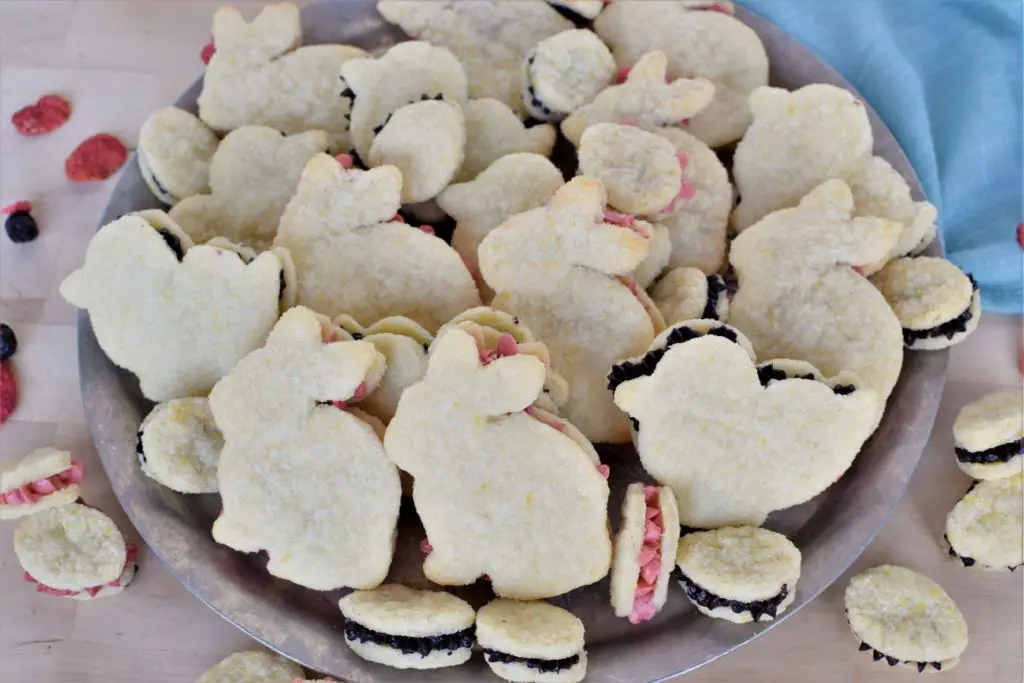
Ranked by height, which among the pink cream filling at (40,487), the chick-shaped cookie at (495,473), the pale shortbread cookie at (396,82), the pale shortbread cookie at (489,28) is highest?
the pale shortbread cookie at (489,28)

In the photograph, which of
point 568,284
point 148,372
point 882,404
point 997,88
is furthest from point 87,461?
point 997,88

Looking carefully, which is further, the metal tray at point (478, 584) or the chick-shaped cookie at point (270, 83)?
the chick-shaped cookie at point (270, 83)

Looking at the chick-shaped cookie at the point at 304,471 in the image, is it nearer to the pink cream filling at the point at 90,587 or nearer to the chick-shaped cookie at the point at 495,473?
the chick-shaped cookie at the point at 495,473

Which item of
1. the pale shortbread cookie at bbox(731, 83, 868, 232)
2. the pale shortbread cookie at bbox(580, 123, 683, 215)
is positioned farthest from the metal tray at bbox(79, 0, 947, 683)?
the pale shortbread cookie at bbox(580, 123, 683, 215)

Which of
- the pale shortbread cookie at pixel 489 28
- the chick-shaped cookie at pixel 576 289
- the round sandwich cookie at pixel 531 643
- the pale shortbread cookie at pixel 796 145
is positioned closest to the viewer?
the round sandwich cookie at pixel 531 643

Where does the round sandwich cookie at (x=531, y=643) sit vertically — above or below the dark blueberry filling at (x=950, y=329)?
below

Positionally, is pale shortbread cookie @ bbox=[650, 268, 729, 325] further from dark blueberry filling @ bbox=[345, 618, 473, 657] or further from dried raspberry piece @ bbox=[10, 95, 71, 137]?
dried raspberry piece @ bbox=[10, 95, 71, 137]

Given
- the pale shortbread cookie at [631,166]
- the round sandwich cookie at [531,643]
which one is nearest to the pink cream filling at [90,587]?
the round sandwich cookie at [531,643]
